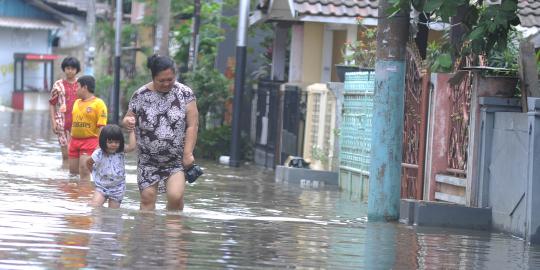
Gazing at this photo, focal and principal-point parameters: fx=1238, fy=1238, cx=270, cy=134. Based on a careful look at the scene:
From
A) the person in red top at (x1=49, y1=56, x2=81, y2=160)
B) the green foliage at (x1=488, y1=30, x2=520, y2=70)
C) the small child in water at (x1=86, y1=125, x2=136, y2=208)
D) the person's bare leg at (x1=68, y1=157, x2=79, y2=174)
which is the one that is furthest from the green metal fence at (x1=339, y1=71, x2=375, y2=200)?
the small child in water at (x1=86, y1=125, x2=136, y2=208)

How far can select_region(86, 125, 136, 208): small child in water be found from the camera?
38.8 ft

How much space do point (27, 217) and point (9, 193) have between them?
302 centimetres

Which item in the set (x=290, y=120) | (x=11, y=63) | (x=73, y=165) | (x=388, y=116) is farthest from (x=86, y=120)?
(x=11, y=63)

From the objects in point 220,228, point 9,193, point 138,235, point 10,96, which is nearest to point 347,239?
point 220,228

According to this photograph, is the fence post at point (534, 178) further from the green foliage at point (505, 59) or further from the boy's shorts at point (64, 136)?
the boy's shorts at point (64, 136)

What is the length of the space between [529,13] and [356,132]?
21.4 feet

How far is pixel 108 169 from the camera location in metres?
11.8

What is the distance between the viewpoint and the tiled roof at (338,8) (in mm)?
22172

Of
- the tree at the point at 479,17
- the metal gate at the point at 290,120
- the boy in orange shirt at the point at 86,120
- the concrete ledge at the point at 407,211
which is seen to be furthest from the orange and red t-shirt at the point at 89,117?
the metal gate at the point at 290,120

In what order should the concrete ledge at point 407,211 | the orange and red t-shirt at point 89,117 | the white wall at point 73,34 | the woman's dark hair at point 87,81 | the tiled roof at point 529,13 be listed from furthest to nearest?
1. the white wall at point 73,34
2. the tiled roof at point 529,13
3. the orange and red t-shirt at point 89,117
4. the woman's dark hair at point 87,81
5. the concrete ledge at point 407,211

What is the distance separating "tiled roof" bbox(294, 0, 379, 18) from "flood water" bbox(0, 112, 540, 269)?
284 inches

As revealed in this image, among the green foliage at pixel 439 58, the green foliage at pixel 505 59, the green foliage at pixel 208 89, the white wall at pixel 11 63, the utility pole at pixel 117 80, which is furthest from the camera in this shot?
the white wall at pixel 11 63

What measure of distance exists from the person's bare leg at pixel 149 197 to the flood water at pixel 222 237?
147 millimetres

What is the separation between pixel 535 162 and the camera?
35.6 ft
